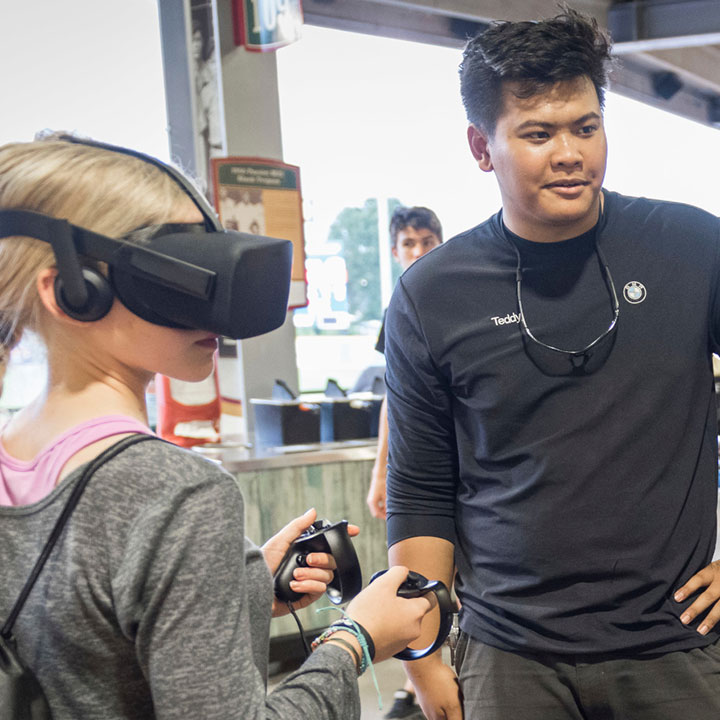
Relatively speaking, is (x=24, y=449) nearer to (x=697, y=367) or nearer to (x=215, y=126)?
(x=697, y=367)

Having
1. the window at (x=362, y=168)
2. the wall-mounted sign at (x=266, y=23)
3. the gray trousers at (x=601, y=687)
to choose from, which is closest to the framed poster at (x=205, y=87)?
the wall-mounted sign at (x=266, y=23)

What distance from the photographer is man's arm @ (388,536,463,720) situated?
1.49 meters

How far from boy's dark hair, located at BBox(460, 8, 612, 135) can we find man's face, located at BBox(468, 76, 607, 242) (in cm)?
2

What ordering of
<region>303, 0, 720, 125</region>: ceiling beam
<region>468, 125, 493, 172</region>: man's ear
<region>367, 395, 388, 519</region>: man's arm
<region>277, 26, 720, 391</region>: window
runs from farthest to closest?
1. <region>277, 26, 720, 391</region>: window
2. <region>303, 0, 720, 125</region>: ceiling beam
3. <region>367, 395, 388, 519</region>: man's arm
4. <region>468, 125, 493, 172</region>: man's ear

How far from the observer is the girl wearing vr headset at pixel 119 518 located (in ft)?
2.50

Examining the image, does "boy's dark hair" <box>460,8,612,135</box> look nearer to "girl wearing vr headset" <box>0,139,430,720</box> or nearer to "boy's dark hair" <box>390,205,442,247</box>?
"girl wearing vr headset" <box>0,139,430,720</box>

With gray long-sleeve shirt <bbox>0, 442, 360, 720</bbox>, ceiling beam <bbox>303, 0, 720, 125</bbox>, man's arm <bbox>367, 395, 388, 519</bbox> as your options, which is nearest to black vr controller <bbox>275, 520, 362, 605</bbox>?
gray long-sleeve shirt <bbox>0, 442, 360, 720</bbox>

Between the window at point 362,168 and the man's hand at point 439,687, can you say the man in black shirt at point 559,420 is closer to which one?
the man's hand at point 439,687

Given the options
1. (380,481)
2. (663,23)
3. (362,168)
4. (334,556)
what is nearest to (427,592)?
(334,556)

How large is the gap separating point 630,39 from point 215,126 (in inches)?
166

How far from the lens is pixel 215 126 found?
445cm

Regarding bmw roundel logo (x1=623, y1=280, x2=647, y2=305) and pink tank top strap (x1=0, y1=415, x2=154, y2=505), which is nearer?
pink tank top strap (x1=0, y1=415, x2=154, y2=505)

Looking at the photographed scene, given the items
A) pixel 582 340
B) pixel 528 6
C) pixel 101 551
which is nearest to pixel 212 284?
pixel 101 551

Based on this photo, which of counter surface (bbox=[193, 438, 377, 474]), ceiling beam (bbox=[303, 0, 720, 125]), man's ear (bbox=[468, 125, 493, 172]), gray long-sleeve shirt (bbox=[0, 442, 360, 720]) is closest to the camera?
gray long-sleeve shirt (bbox=[0, 442, 360, 720])
